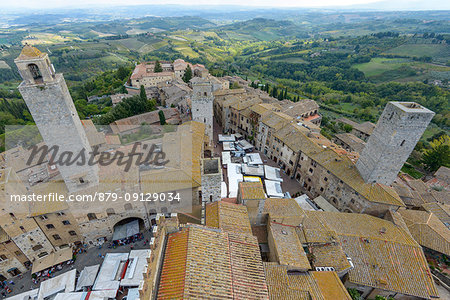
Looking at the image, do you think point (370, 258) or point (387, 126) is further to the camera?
point (387, 126)

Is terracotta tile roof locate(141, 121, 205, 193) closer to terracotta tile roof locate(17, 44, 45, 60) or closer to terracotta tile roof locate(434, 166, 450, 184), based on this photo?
terracotta tile roof locate(17, 44, 45, 60)

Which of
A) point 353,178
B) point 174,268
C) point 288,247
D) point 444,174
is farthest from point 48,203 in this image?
point 444,174

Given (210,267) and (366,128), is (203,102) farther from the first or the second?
(366,128)

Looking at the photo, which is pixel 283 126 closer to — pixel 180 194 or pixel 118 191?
pixel 180 194

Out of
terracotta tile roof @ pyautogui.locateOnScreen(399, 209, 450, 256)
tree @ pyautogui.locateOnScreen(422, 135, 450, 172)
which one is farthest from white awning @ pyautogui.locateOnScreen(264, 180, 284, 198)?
tree @ pyautogui.locateOnScreen(422, 135, 450, 172)

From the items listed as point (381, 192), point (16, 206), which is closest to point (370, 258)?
point (381, 192)

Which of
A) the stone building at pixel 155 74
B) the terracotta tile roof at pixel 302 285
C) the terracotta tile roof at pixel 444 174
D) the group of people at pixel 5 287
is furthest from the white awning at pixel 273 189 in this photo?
the stone building at pixel 155 74

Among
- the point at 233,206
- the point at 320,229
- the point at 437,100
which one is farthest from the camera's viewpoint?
the point at 437,100
